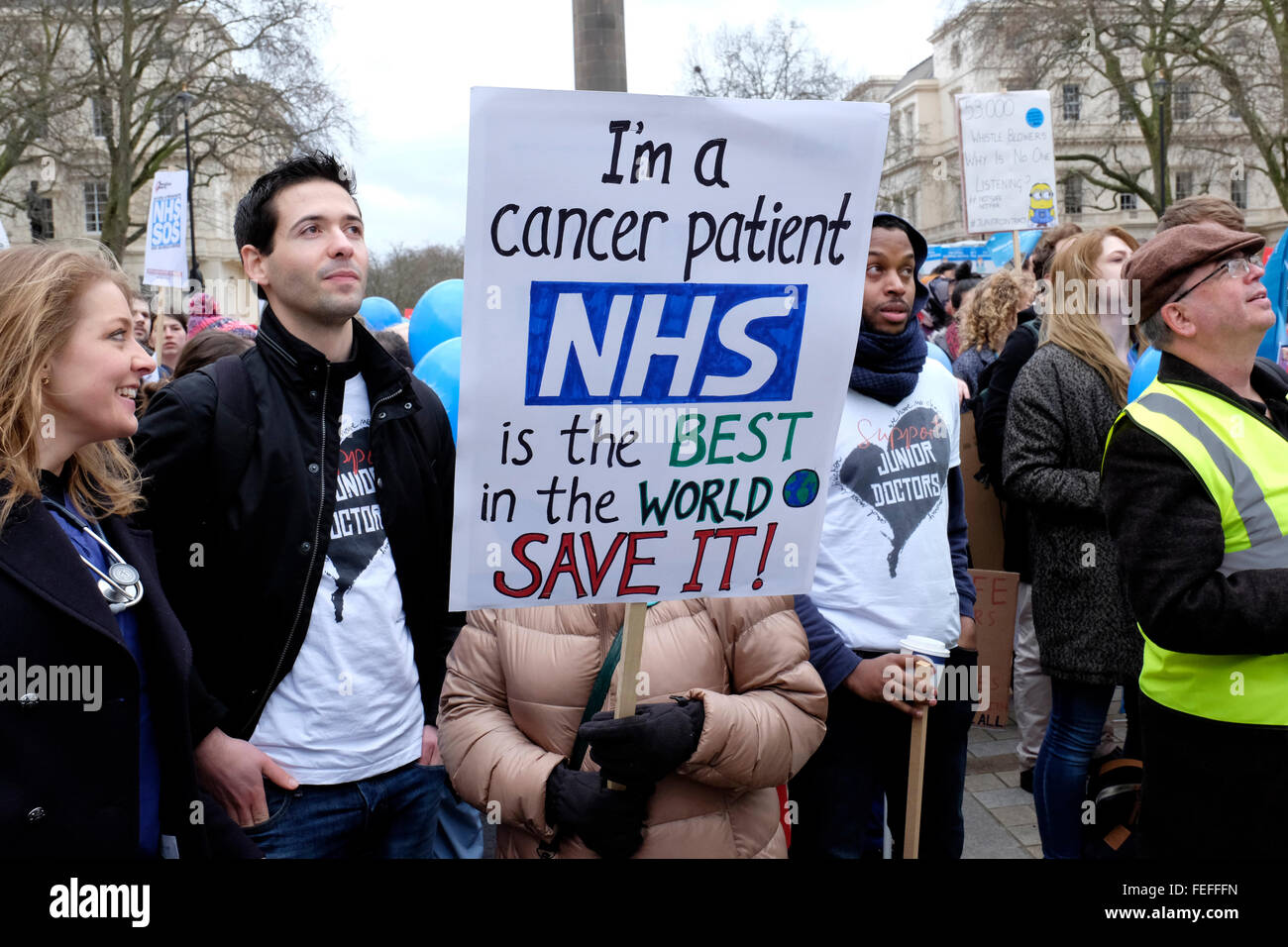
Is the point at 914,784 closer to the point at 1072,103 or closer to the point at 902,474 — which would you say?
the point at 902,474

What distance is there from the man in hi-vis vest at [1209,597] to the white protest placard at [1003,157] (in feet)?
16.7

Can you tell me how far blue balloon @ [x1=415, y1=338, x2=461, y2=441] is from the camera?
4316mm

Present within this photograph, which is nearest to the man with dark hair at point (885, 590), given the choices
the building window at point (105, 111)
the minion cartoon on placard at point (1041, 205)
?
the minion cartoon on placard at point (1041, 205)

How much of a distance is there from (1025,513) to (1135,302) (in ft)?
5.95

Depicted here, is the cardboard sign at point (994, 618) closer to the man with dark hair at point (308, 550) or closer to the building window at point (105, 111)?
the man with dark hair at point (308, 550)

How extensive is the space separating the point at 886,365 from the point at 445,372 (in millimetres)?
2018

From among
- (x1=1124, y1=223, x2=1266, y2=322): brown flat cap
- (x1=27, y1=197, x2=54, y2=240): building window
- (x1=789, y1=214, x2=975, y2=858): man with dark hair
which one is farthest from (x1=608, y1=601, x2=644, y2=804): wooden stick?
(x1=27, y1=197, x2=54, y2=240): building window

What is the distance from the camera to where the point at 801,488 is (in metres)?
2.23

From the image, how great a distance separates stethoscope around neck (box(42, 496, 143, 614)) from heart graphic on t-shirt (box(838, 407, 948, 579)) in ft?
5.87

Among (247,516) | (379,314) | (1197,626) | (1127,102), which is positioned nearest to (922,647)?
(1197,626)

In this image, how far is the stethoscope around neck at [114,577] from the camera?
77.5 inches

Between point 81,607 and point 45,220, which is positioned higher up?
point 45,220
